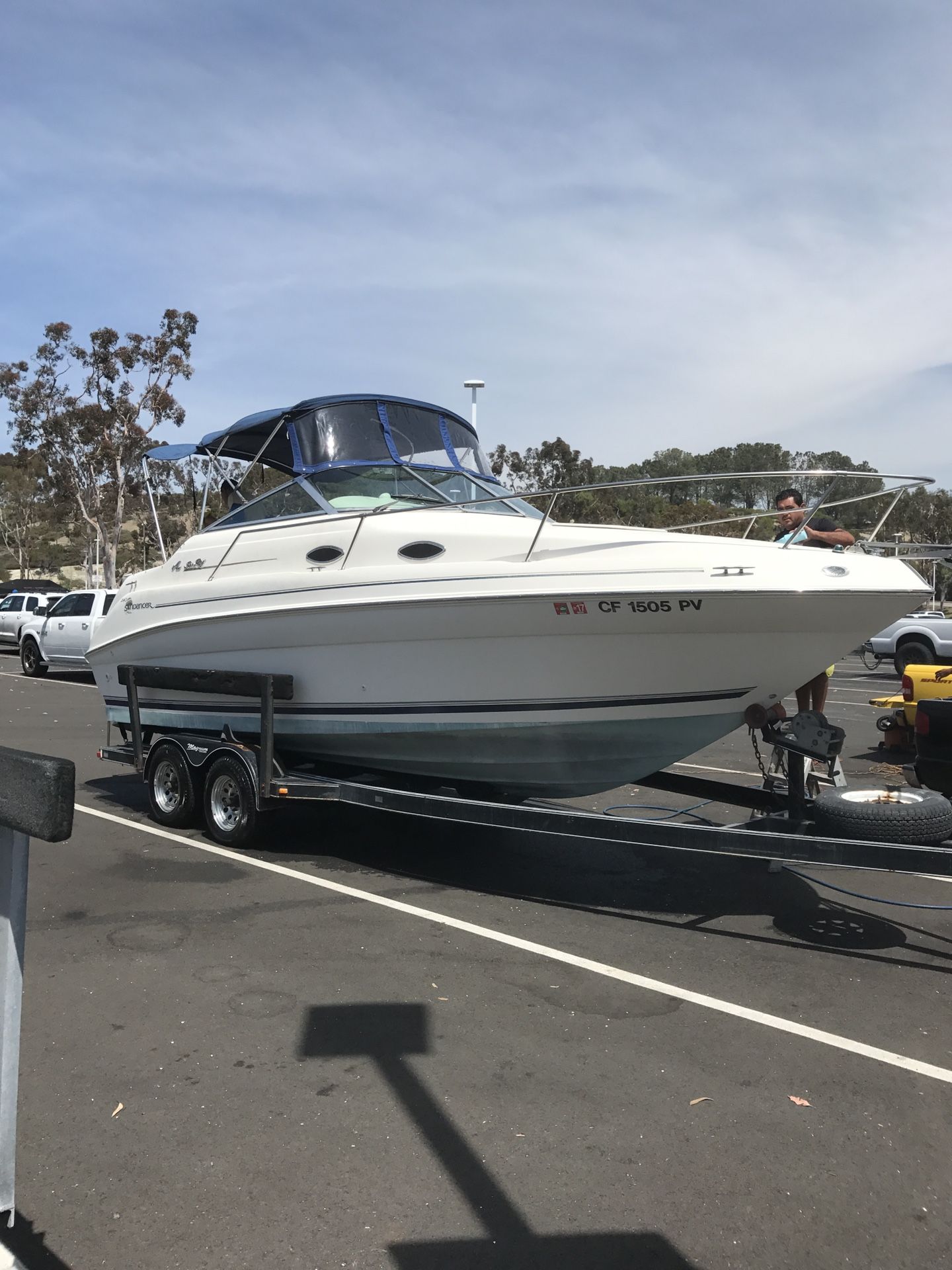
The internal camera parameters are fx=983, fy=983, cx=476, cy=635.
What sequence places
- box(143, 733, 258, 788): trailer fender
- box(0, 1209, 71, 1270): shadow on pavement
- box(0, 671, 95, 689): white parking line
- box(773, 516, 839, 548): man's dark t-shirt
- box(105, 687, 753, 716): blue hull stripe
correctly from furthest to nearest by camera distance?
box(0, 671, 95, 689): white parking line
box(143, 733, 258, 788): trailer fender
box(773, 516, 839, 548): man's dark t-shirt
box(105, 687, 753, 716): blue hull stripe
box(0, 1209, 71, 1270): shadow on pavement

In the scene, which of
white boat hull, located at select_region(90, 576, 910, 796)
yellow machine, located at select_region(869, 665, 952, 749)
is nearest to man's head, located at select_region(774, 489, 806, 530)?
white boat hull, located at select_region(90, 576, 910, 796)

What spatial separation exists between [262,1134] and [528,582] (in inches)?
117

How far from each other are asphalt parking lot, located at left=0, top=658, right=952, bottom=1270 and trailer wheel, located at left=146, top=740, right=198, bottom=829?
77cm

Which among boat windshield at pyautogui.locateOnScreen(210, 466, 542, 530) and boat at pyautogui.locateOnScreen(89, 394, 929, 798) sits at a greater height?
boat windshield at pyautogui.locateOnScreen(210, 466, 542, 530)

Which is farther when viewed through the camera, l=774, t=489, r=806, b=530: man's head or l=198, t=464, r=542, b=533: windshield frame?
l=198, t=464, r=542, b=533: windshield frame

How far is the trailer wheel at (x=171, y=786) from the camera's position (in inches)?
280

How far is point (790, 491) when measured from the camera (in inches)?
242

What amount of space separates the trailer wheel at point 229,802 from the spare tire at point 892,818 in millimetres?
3650

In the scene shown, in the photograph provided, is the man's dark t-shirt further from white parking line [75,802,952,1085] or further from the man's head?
white parking line [75,802,952,1085]

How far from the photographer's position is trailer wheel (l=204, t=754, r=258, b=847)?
6562mm

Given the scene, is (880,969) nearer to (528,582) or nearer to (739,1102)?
(739,1102)

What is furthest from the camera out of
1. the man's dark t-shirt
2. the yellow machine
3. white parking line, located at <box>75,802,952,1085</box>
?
the yellow machine

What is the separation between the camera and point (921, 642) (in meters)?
19.2

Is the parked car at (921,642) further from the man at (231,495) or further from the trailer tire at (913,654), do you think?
the man at (231,495)
